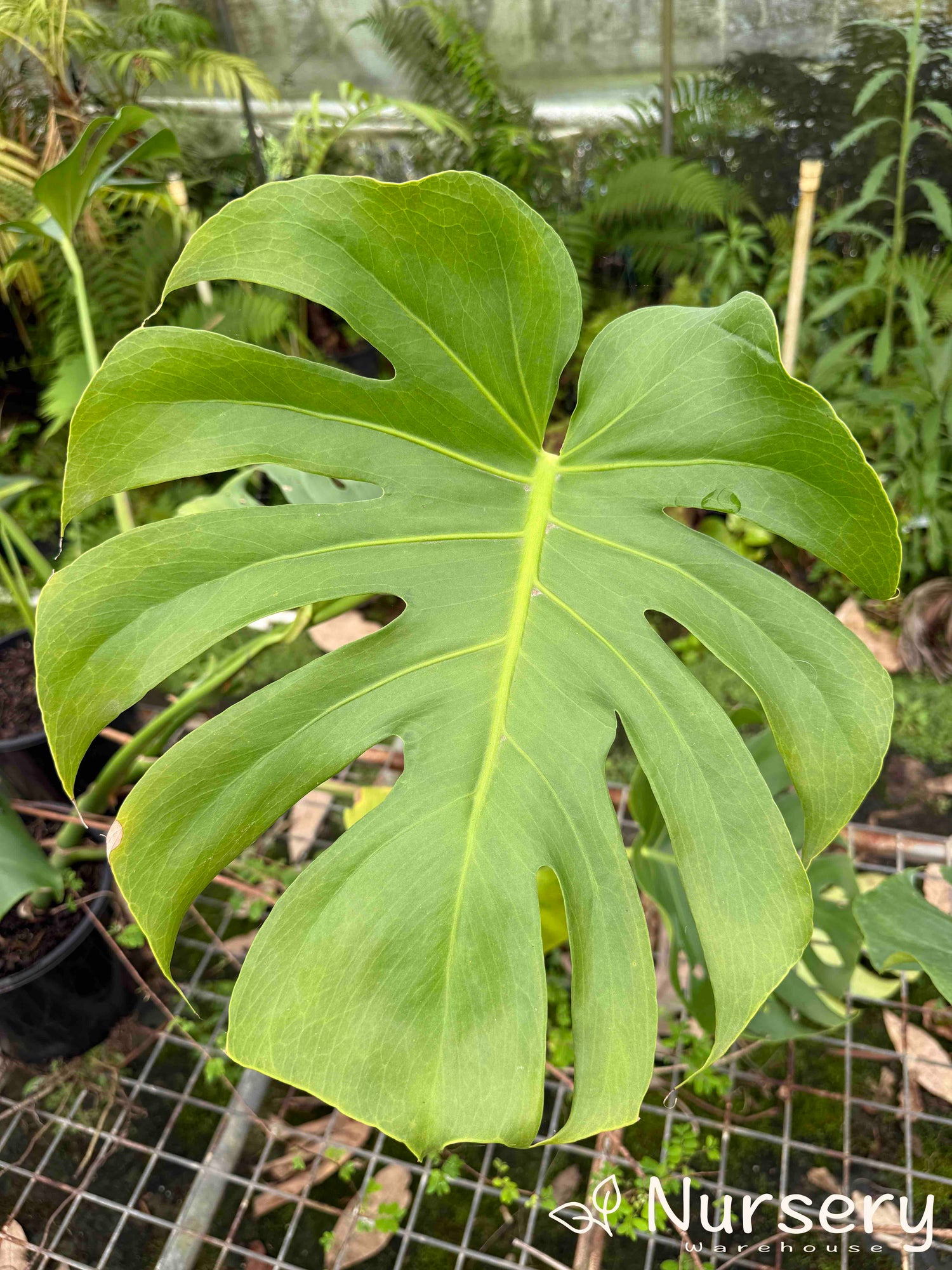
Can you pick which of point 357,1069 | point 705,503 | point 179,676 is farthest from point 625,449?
point 179,676

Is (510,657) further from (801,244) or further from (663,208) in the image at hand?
(663,208)

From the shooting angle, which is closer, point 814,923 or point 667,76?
point 814,923

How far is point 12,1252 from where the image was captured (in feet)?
3.96

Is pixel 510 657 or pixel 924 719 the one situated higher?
pixel 510 657

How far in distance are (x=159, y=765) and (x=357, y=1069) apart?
10.7 inches

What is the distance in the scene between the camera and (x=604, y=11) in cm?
240

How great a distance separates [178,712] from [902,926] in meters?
0.95

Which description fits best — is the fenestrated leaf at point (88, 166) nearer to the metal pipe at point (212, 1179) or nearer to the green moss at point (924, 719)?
the metal pipe at point (212, 1179)

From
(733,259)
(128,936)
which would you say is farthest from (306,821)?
(733,259)

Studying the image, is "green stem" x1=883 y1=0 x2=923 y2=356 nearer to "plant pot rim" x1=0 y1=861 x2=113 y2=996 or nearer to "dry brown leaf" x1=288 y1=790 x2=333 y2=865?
"dry brown leaf" x1=288 y1=790 x2=333 y2=865

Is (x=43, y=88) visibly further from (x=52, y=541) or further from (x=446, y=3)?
(x=52, y=541)

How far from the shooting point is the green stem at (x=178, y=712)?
Result: 1189mm

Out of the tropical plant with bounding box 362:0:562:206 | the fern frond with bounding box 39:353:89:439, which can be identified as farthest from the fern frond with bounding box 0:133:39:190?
the tropical plant with bounding box 362:0:562:206

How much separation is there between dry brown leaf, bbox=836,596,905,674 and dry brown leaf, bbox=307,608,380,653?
1.09 m
